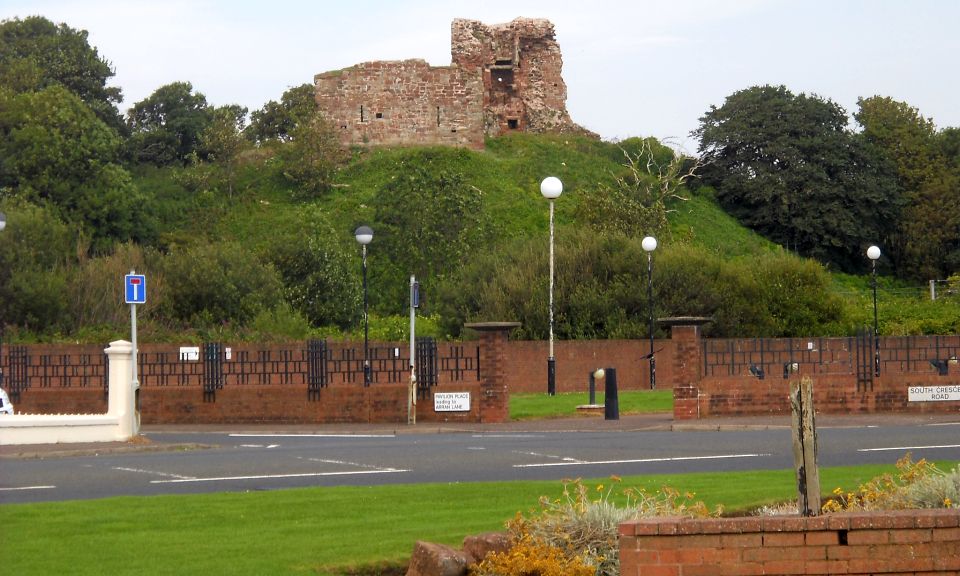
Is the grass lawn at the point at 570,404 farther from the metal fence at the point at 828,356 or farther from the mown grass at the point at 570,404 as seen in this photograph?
the metal fence at the point at 828,356

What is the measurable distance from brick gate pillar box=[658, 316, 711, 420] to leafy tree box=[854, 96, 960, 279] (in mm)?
47806

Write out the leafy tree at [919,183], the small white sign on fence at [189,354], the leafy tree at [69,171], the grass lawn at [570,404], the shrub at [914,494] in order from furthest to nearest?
the leafy tree at [919,183] → the leafy tree at [69,171] → the small white sign on fence at [189,354] → the grass lawn at [570,404] → the shrub at [914,494]

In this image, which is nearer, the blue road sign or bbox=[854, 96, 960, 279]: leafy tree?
the blue road sign

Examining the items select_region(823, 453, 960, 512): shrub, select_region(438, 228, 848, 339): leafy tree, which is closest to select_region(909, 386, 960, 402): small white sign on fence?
select_region(438, 228, 848, 339): leafy tree

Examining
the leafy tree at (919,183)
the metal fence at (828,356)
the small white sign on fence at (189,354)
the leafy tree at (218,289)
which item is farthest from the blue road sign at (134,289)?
the leafy tree at (919,183)

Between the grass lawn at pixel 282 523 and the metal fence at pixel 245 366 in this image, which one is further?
the metal fence at pixel 245 366

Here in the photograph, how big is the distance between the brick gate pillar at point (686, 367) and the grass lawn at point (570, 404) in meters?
4.10

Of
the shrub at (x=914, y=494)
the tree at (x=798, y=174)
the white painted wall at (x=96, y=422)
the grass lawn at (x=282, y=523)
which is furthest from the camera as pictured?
the tree at (x=798, y=174)

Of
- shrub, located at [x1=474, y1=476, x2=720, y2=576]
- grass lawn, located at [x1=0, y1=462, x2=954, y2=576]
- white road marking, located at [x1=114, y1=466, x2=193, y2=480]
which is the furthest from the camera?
white road marking, located at [x1=114, y1=466, x2=193, y2=480]

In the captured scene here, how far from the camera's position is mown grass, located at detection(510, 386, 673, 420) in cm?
3002

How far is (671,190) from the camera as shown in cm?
6656

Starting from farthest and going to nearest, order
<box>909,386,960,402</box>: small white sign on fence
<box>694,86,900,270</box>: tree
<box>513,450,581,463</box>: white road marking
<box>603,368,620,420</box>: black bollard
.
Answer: <box>694,86,900,270</box>: tree → <box>603,368,620,420</box>: black bollard → <box>909,386,960,402</box>: small white sign on fence → <box>513,450,581,463</box>: white road marking

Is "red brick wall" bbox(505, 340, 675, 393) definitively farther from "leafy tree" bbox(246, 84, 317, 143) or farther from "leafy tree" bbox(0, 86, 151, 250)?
"leafy tree" bbox(246, 84, 317, 143)

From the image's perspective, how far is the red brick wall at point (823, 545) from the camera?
8250 mm
